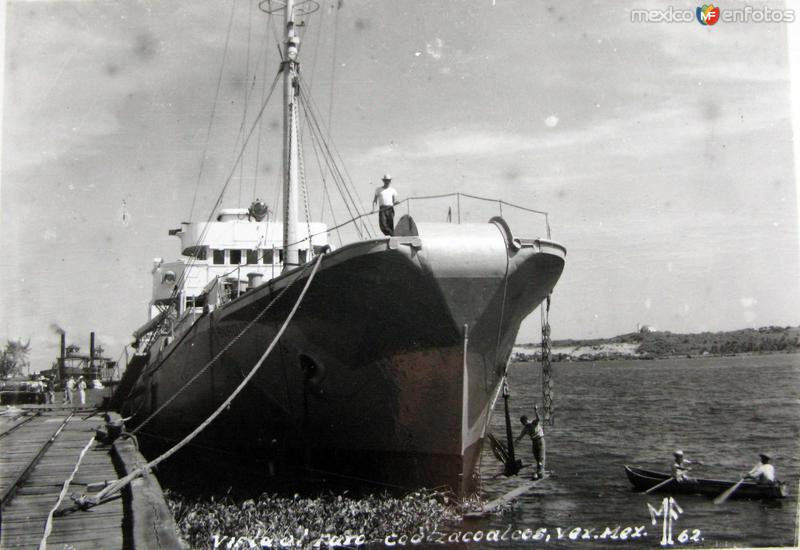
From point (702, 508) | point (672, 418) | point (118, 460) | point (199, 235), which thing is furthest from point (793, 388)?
point (118, 460)

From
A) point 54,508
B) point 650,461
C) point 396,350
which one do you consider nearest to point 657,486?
point 650,461

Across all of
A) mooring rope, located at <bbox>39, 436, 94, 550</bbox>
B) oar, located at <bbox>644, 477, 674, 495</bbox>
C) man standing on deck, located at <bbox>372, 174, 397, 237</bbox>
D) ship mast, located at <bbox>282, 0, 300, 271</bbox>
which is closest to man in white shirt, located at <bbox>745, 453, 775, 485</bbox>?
oar, located at <bbox>644, 477, 674, 495</bbox>

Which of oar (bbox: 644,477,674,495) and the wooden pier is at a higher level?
the wooden pier

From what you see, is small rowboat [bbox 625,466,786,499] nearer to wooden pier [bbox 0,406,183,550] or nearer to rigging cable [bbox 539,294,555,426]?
rigging cable [bbox 539,294,555,426]

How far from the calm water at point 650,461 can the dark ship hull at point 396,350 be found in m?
1.71

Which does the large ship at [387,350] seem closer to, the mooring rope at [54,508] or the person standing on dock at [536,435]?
the person standing on dock at [536,435]

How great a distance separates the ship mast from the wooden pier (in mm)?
4607

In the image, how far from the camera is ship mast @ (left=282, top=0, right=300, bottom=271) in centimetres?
1259

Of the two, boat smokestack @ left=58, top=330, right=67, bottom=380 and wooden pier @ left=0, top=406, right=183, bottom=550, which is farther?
boat smokestack @ left=58, top=330, right=67, bottom=380

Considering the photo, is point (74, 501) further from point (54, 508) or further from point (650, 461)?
point (650, 461)

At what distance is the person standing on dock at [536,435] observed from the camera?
42.7 feet

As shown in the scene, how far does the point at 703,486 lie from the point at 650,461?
19.6 feet

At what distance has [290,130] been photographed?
13.2 m

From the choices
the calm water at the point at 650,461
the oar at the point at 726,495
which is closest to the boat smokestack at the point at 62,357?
the calm water at the point at 650,461
